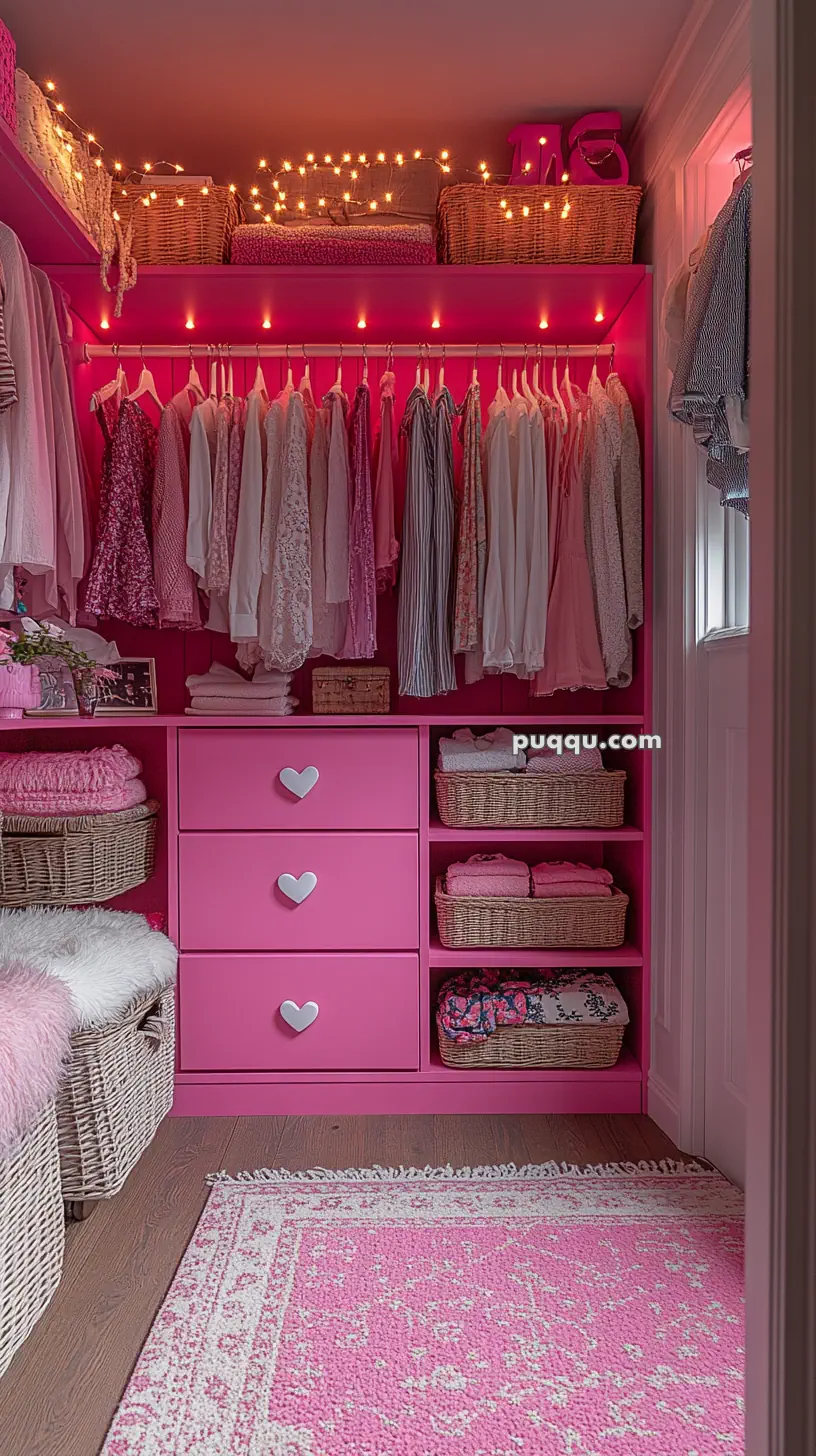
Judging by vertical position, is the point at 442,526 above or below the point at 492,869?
above

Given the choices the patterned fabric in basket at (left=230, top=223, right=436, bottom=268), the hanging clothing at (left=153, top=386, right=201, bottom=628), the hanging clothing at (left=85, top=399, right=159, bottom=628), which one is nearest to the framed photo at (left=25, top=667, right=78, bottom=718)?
the hanging clothing at (left=85, top=399, right=159, bottom=628)

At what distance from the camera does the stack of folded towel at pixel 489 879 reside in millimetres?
2625

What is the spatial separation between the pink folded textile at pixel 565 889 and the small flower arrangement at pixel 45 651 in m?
1.41

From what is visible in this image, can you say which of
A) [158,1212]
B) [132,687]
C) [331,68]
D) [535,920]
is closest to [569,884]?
[535,920]

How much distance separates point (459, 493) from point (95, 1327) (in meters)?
2.16

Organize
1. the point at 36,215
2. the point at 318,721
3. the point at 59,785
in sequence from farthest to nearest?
the point at 318,721, the point at 59,785, the point at 36,215

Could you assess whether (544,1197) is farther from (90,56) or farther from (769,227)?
(90,56)

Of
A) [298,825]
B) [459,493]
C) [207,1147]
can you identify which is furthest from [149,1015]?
[459,493]

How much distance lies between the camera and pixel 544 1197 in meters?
2.08

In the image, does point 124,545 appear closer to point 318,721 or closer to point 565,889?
point 318,721

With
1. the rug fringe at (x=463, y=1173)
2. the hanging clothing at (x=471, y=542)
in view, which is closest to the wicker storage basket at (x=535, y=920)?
the rug fringe at (x=463, y=1173)

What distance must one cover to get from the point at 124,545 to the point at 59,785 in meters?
0.70

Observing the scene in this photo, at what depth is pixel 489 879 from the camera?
8.63ft

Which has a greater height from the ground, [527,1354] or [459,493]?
[459,493]
